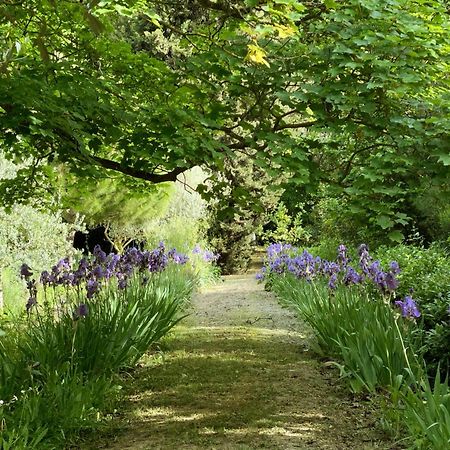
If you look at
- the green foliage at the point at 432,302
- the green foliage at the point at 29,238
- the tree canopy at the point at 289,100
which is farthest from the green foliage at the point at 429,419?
the green foliage at the point at 29,238

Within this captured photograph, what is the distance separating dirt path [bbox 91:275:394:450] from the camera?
10.3 ft

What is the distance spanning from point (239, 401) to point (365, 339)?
986 millimetres

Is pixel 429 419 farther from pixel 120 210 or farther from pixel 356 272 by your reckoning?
pixel 120 210

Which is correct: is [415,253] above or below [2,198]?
below

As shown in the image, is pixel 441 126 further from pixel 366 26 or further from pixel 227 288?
pixel 227 288

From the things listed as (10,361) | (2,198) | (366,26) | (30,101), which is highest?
(366,26)

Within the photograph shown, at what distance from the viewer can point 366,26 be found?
3717 millimetres

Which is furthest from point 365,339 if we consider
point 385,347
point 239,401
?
point 239,401

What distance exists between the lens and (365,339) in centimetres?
366

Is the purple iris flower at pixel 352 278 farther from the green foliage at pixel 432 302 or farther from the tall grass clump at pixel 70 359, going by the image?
the tall grass clump at pixel 70 359

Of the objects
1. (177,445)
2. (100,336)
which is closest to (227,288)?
(100,336)

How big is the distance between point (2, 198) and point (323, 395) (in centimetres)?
360

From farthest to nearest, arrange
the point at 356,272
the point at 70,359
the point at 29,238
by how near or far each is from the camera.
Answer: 1. the point at 29,238
2. the point at 356,272
3. the point at 70,359

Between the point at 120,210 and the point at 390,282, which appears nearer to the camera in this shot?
the point at 390,282
